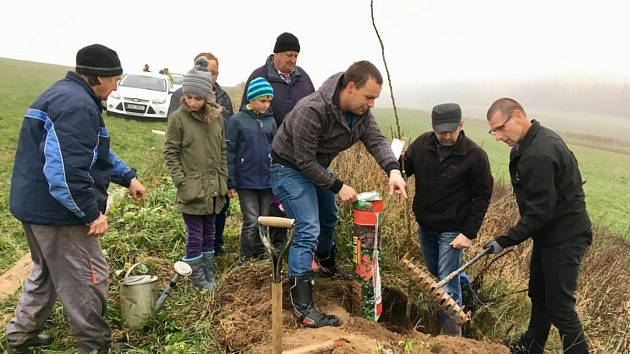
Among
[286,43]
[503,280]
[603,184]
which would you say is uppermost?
[286,43]

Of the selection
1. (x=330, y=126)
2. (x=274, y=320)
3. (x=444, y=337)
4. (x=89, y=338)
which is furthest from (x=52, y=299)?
(x=444, y=337)

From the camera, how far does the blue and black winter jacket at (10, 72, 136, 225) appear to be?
2479 mm

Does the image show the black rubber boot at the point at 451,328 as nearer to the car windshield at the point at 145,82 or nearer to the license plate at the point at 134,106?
the license plate at the point at 134,106

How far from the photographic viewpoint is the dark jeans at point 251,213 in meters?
4.18

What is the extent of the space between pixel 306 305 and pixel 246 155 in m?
1.51

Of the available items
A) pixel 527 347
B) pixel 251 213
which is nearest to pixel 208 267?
pixel 251 213

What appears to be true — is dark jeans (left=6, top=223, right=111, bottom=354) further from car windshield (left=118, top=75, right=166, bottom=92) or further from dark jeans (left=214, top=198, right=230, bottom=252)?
car windshield (left=118, top=75, right=166, bottom=92)

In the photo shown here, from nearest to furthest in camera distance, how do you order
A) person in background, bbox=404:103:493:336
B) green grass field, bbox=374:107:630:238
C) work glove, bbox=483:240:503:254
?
work glove, bbox=483:240:503:254
person in background, bbox=404:103:493:336
green grass field, bbox=374:107:630:238

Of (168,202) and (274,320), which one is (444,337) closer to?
(274,320)

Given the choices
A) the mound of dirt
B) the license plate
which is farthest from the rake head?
the license plate

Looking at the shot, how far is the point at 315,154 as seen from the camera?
10.8ft

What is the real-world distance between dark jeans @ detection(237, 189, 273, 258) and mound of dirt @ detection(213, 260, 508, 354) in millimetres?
224

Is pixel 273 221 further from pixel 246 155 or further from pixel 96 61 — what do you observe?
pixel 246 155

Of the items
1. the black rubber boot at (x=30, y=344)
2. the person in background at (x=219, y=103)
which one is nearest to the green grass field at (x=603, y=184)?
the person in background at (x=219, y=103)
